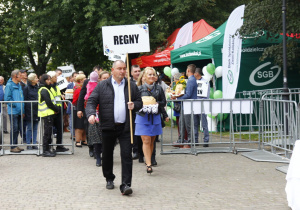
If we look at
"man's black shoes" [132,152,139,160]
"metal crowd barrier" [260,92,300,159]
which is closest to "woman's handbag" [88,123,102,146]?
"man's black shoes" [132,152,139,160]

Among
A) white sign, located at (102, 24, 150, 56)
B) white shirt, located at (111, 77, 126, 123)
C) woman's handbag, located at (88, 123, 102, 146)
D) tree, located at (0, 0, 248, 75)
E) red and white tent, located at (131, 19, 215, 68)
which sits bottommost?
woman's handbag, located at (88, 123, 102, 146)

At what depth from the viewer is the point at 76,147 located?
1362 cm

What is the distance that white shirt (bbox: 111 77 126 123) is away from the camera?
773 centimetres

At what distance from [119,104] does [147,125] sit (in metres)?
1.79

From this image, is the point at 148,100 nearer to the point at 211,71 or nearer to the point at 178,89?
the point at 178,89

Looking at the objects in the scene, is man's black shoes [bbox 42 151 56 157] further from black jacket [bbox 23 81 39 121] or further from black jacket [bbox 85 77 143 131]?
black jacket [bbox 85 77 143 131]

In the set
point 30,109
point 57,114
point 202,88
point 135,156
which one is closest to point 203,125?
point 202,88

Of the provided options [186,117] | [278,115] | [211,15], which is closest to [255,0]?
[186,117]

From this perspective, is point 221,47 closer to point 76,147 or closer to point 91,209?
point 76,147

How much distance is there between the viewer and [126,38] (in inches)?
339

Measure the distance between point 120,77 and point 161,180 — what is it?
6.64ft

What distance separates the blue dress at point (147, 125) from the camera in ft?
30.8

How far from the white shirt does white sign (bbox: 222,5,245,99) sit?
7912 millimetres

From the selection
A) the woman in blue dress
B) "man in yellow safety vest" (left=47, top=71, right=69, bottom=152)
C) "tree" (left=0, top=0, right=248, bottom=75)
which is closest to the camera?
the woman in blue dress
